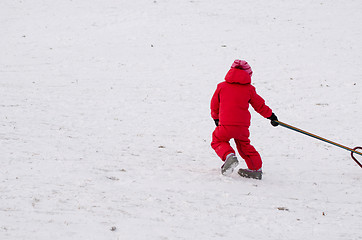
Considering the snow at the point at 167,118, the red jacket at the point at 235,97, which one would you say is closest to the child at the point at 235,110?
the red jacket at the point at 235,97

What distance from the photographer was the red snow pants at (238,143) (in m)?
6.21

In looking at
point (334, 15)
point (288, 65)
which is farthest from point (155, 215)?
point (334, 15)

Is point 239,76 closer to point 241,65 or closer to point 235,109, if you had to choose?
point 241,65

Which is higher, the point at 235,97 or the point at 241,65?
the point at 241,65

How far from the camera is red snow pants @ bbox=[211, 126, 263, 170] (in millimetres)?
6211

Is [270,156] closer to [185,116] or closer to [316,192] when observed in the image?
[316,192]

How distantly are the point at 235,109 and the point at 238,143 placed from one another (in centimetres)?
60

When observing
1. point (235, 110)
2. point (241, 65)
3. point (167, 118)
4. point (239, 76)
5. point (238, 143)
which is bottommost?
point (167, 118)

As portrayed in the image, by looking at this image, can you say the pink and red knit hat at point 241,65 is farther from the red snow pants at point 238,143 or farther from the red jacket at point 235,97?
the red snow pants at point 238,143

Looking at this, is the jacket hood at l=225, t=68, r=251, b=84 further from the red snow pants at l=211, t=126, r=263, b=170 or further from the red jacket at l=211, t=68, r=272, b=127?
the red snow pants at l=211, t=126, r=263, b=170

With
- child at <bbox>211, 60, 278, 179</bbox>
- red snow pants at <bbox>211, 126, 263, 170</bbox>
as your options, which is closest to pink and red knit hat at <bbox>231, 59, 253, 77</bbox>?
child at <bbox>211, 60, 278, 179</bbox>

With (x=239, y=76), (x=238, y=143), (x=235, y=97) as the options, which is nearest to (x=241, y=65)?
(x=239, y=76)

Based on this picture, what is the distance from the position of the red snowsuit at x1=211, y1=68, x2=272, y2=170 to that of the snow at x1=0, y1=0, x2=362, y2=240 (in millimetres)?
469

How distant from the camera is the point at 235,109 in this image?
619 cm
